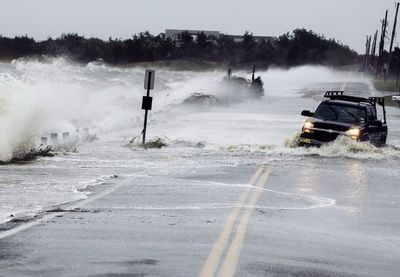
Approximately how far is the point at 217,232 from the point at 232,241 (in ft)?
2.44

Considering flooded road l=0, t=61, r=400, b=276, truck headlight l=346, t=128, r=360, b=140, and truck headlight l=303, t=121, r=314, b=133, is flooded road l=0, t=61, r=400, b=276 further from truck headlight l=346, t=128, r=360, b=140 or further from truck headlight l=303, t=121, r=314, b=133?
truck headlight l=303, t=121, r=314, b=133

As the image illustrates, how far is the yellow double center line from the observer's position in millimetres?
8578

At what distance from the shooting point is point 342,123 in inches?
1011

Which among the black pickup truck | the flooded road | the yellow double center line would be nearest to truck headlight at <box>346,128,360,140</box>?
the black pickup truck

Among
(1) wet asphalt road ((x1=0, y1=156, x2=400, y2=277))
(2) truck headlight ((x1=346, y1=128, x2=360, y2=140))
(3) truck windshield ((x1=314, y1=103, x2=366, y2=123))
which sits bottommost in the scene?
(1) wet asphalt road ((x1=0, y1=156, x2=400, y2=277))

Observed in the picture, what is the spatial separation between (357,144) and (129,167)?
7.60 m

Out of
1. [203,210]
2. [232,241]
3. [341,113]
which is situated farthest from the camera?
[341,113]

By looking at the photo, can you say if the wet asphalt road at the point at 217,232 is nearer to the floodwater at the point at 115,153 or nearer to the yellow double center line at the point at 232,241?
the yellow double center line at the point at 232,241

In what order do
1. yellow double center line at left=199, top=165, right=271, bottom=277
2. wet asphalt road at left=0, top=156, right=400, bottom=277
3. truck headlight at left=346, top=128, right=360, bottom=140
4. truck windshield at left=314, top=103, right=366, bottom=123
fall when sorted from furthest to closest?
1. truck windshield at left=314, top=103, right=366, bottom=123
2. truck headlight at left=346, top=128, right=360, bottom=140
3. wet asphalt road at left=0, top=156, right=400, bottom=277
4. yellow double center line at left=199, top=165, right=271, bottom=277

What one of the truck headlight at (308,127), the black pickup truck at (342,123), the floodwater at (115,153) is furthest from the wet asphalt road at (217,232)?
the truck headlight at (308,127)

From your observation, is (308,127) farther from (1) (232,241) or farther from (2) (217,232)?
(1) (232,241)

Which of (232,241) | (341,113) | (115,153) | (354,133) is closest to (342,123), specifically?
(354,133)

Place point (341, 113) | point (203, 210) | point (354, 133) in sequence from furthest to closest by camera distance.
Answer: point (341, 113) < point (354, 133) < point (203, 210)

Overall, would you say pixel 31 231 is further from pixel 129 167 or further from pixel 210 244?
pixel 129 167
